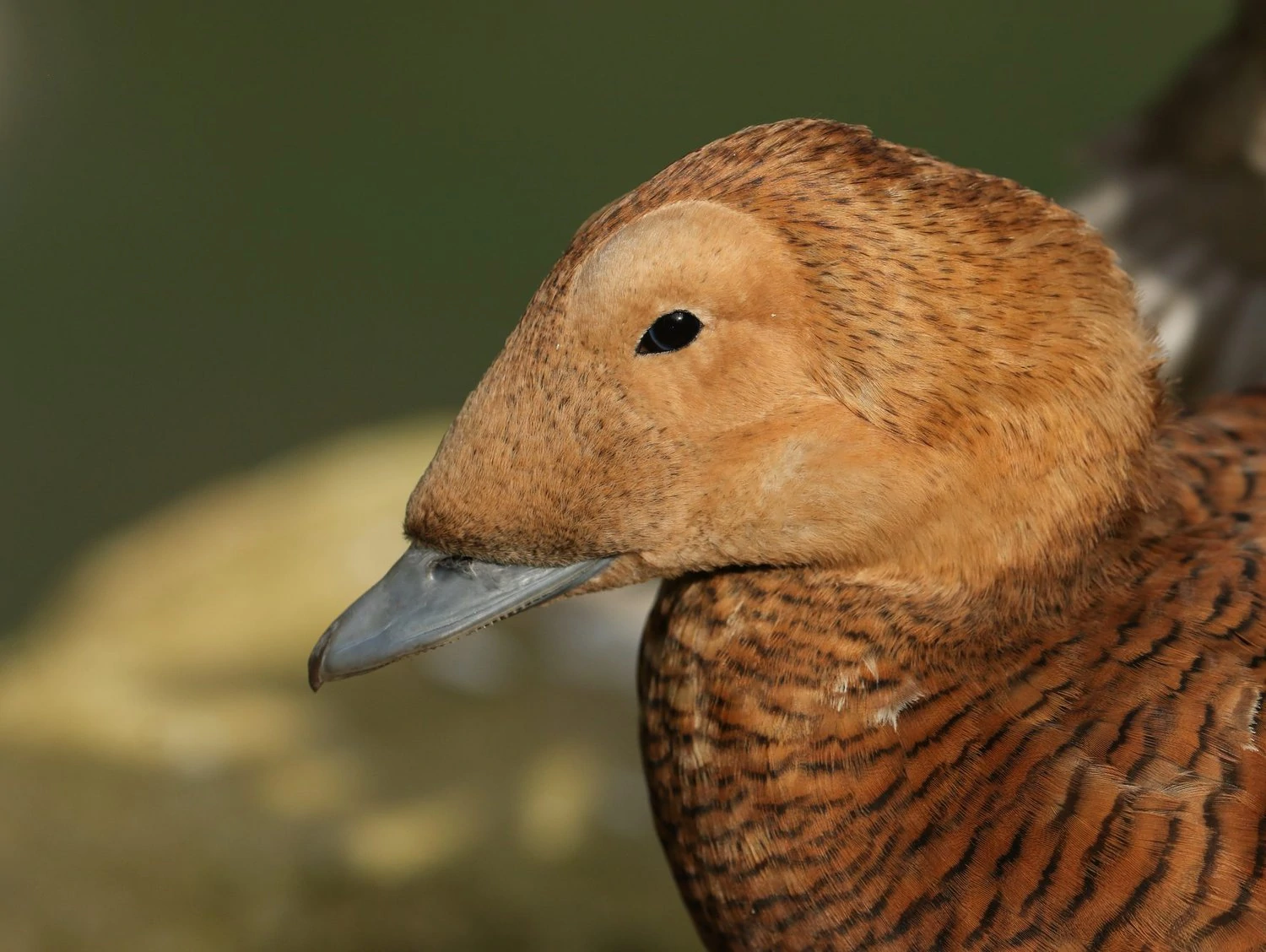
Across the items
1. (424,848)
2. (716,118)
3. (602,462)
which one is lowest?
(424,848)

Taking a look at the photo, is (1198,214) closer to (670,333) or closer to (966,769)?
(966,769)

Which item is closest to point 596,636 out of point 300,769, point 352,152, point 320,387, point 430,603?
point 300,769

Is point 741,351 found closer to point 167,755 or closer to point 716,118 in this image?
point 167,755

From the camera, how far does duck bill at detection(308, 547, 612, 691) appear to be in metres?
1.47

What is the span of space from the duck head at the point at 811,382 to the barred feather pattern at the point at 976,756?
9 cm

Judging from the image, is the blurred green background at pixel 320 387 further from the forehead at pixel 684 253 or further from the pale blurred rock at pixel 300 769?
the forehead at pixel 684 253

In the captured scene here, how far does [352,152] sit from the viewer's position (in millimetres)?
5504

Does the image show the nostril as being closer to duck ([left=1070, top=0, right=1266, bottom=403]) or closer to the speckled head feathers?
the speckled head feathers

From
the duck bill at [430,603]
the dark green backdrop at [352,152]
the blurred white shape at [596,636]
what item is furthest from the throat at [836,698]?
the dark green backdrop at [352,152]

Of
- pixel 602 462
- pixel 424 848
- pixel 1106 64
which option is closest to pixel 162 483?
pixel 424 848

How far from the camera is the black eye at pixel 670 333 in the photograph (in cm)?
132

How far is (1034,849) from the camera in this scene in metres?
1.39

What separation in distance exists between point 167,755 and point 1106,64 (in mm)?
4306

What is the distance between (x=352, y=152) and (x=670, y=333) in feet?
14.6
